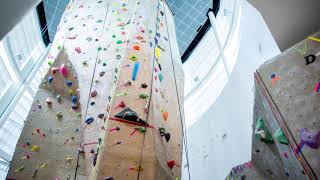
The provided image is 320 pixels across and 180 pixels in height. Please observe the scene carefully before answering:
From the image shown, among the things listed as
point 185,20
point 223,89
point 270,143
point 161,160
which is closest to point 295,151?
point 270,143

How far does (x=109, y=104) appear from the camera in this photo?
248 cm

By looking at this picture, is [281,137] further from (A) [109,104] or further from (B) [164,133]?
(A) [109,104]

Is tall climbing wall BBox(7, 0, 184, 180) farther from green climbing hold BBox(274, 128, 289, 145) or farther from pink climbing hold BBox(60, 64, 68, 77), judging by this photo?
green climbing hold BBox(274, 128, 289, 145)

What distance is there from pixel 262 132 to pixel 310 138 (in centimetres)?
86

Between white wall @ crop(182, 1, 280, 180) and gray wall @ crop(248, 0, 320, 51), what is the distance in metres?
1.30

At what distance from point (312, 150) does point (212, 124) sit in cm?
358

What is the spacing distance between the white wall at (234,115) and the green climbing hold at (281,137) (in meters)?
1.89

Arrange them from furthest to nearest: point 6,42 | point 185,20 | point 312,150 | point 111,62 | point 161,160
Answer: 1. point 185,20
2. point 6,42
3. point 111,62
4. point 161,160
5. point 312,150

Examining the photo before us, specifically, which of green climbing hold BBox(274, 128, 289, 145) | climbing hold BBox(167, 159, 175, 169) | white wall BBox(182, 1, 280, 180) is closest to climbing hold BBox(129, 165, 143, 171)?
climbing hold BBox(167, 159, 175, 169)

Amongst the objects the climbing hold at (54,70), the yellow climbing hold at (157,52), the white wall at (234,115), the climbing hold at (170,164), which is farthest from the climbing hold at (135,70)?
the white wall at (234,115)

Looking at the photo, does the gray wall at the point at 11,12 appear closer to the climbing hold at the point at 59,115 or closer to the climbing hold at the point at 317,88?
the climbing hold at the point at 59,115

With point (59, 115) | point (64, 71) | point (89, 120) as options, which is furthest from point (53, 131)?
point (64, 71)

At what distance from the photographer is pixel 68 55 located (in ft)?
10.2

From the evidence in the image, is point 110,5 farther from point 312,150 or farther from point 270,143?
point 312,150
